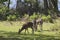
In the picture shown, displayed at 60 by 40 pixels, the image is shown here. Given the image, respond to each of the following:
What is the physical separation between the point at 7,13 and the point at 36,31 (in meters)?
7.14

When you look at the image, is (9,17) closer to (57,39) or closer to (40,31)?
(57,39)

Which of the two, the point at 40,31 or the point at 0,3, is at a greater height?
the point at 0,3

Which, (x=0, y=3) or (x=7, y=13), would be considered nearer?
(x=7, y=13)

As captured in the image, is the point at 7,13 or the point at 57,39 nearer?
the point at 7,13

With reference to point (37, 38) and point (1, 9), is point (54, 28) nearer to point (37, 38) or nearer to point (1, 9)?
point (37, 38)

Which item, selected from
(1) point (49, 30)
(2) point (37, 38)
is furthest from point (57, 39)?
(1) point (49, 30)

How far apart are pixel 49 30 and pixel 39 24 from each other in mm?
863

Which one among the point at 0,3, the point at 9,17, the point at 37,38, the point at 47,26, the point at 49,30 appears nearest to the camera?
the point at 9,17

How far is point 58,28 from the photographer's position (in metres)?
19.6

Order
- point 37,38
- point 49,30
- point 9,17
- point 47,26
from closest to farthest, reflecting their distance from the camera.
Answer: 1. point 9,17
2. point 37,38
3. point 49,30
4. point 47,26

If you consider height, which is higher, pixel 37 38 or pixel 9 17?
pixel 9 17

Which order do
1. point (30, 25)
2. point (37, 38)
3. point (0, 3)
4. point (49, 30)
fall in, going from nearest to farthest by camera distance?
point (0, 3)
point (37, 38)
point (30, 25)
point (49, 30)

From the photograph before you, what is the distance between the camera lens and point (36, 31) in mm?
17875

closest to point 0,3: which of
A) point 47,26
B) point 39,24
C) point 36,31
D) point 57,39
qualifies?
point 57,39
